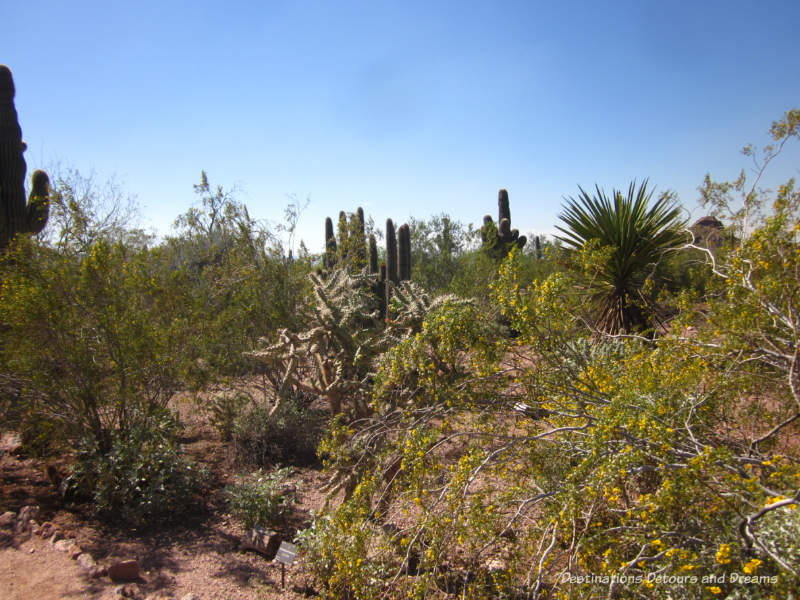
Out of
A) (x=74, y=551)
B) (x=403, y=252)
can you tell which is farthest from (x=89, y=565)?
(x=403, y=252)

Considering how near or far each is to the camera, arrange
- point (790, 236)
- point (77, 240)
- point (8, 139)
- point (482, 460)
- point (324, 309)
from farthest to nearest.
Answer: point (8, 139) → point (77, 240) → point (324, 309) → point (790, 236) → point (482, 460)

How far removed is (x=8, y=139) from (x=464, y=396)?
9.50 metres

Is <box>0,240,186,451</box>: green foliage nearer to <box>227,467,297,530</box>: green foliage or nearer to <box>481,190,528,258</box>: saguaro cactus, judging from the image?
<box>227,467,297,530</box>: green foliage

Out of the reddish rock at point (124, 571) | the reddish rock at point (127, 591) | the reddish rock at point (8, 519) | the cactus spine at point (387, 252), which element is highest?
the cactus spine at point (387, 252)

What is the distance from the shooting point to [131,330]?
555cm

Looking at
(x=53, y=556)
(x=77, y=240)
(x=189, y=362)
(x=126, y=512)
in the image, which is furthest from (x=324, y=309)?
(x=77, y=240)

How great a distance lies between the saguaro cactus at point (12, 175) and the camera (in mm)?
8148

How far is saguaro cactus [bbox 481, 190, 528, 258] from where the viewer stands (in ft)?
45.7

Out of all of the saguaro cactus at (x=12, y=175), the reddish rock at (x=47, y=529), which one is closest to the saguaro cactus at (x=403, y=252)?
the saguaro cactus at (x=12, y=175)

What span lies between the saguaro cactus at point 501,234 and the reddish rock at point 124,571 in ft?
35.1

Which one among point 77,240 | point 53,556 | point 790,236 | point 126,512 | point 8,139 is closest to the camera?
point 790,236

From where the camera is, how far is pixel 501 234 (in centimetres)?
1466

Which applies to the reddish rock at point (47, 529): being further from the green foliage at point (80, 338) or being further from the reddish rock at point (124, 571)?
the reddish rock at point (124, 571)

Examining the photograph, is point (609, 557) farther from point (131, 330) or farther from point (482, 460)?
point (131, 330)
